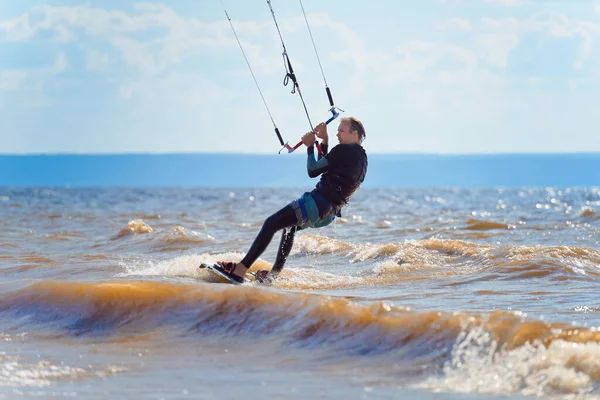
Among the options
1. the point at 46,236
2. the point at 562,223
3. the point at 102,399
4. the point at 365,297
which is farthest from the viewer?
the point at 562,223

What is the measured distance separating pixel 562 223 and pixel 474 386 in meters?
18.7

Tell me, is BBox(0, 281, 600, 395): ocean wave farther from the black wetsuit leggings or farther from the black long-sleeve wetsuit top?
the black long-sleeve wetsuit top

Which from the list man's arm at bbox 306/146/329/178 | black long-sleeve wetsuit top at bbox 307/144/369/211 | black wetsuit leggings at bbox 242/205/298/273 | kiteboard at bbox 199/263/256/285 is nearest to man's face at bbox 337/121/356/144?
black long-sleeve wetsuit top at bbox 307/144/369/211

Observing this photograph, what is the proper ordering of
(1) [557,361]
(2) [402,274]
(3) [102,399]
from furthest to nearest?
(2) [402,274] < (1) [557,361] < (3) [102,399]

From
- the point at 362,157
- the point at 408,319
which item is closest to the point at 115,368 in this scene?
the point at 408,319

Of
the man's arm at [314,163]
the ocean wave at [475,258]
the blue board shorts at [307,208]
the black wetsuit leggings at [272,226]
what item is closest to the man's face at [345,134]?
the man's arm at [314,163]

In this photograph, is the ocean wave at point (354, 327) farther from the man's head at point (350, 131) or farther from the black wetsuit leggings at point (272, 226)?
the man's head at point (350, 131)

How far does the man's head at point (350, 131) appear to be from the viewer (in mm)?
9539

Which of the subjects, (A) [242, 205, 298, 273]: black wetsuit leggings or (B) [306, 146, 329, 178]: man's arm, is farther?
(A) [242, 205, 298, 273]: black wetsuit leggings

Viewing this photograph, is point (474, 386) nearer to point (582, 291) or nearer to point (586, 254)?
point (582, 291)

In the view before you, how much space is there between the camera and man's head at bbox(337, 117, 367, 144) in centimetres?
954

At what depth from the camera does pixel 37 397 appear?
17.7ft

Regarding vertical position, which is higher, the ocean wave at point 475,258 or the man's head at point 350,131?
the man's head at point 350,131

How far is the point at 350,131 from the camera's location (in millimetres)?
9547
